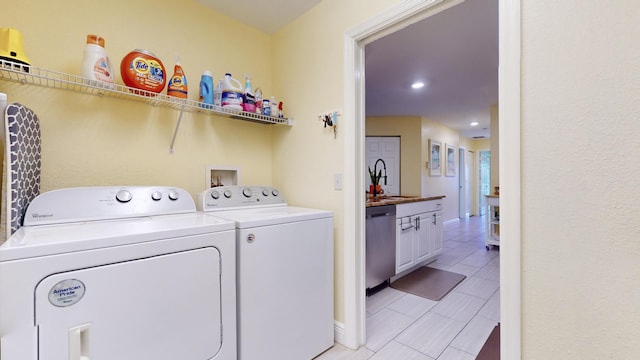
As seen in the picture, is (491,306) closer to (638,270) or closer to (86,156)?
(638,270)

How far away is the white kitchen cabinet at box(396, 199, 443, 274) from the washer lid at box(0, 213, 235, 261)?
2087 millimetres

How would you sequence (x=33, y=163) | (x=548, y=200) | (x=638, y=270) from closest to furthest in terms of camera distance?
(x=638, y=270), (x=548, y=200), (x=33, y=163)

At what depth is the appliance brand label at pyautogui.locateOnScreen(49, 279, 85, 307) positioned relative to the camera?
814mm

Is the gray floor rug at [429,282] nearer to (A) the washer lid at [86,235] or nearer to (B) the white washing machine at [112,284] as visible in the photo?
(B) the white washing machine at [112,284]

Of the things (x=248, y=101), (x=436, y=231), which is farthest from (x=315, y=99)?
(x=436, y=231)

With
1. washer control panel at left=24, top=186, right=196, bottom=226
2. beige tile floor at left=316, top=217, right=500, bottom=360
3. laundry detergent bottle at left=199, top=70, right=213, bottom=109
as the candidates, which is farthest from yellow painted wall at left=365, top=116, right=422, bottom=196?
washer control panel at left=24, top=186, right=196, bottom=226

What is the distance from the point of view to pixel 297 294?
146 centimetres

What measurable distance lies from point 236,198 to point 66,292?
1002 mm

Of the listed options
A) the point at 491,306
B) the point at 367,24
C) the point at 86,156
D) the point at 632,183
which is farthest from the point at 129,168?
the point at 491,306

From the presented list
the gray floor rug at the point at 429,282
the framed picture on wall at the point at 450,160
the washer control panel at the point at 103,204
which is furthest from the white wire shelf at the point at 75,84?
the framed picture on wall at the point at 450,160

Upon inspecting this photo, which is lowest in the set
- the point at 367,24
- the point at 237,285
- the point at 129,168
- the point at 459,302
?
the point at 459,302

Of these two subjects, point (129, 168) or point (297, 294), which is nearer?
point (297, 294)

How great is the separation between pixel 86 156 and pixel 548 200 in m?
2.23

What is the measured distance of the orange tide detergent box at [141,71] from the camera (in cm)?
141
